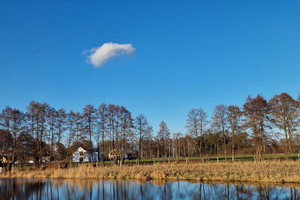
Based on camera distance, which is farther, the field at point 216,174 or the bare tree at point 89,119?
the bare tree at point 89,119

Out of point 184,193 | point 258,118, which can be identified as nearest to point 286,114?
point 258,118

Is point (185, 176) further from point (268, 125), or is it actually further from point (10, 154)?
point (10, 154)

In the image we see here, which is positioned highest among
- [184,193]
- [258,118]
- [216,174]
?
[258,118]

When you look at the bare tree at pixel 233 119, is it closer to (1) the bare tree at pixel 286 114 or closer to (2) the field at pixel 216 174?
(1) the bare tree at pixel 286 114

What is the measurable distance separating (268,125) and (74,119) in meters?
30.8

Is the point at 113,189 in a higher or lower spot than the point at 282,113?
lower

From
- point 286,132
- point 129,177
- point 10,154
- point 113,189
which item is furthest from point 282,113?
point 10,154

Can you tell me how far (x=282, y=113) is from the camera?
35.4 m

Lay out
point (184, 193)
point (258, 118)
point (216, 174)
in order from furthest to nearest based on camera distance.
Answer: point (258, 118) < point (216, 174) < point (184, 193)

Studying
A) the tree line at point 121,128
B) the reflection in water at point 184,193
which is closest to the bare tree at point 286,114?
the tree line at point 121,128

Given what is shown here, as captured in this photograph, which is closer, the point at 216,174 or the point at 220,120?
the point at 216,174

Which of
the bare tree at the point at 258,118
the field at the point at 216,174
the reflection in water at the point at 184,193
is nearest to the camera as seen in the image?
the reflection in water at the point at 184,193

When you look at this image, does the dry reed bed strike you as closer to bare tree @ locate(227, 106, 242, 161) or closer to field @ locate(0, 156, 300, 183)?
field @ locate(0, 156, 300, 183)

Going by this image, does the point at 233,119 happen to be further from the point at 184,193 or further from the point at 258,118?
the point at 184,193
